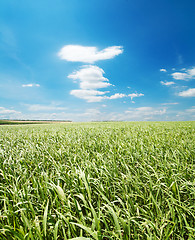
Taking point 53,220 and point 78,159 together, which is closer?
point 53,220

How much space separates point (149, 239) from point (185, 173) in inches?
76.1

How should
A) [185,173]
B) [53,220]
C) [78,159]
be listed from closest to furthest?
[53,220] → [185,173] → [78,159]

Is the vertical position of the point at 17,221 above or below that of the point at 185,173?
below

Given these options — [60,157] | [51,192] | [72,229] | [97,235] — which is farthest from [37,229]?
[60,157]

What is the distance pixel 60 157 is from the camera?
3877mm

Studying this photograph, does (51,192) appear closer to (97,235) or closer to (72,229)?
(72,229)

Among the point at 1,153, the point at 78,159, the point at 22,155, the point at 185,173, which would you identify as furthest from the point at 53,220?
the point at 1,153

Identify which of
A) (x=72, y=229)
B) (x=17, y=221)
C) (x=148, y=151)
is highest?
(x=148, y=151)

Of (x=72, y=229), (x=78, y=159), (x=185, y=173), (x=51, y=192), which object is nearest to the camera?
(x=72, y=229)

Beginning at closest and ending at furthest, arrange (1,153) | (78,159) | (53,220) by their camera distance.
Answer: (53,220), (78,159), (1,153)

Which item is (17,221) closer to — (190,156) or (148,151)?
(148,151)

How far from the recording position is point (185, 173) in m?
2.73

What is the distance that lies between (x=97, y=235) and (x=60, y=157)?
2801mm

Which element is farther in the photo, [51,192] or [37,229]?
[51,192]
